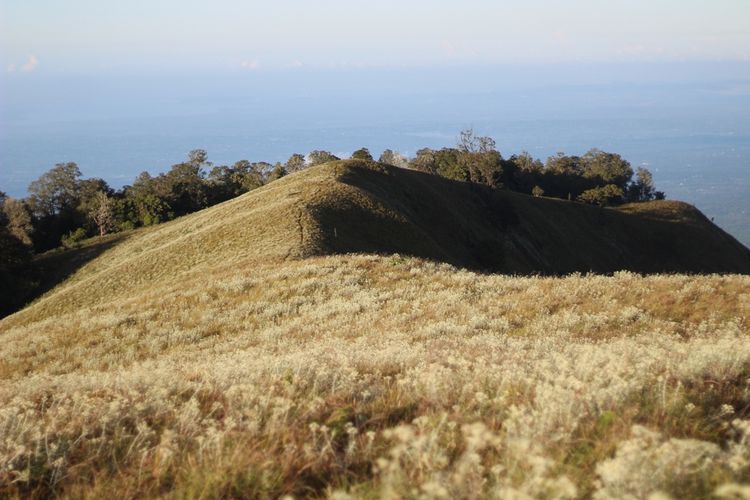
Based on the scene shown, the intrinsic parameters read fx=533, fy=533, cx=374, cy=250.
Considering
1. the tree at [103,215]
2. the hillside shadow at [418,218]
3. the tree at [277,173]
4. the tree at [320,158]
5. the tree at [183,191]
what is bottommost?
the hillside shadow at [418,218]

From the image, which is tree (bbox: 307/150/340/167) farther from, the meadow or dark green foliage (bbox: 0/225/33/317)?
the meadow

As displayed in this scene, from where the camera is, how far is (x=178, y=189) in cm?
8612

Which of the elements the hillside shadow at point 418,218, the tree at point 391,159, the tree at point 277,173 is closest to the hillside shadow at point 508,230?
the hillside shadow at point 418,218

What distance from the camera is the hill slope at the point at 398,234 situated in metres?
37.1

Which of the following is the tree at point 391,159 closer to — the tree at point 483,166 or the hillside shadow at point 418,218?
the tree at point 483,166

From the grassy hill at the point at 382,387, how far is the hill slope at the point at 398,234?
24.4 ft

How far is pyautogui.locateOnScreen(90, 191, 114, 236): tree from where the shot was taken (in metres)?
Result: 76.0

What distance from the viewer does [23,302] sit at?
169 feet

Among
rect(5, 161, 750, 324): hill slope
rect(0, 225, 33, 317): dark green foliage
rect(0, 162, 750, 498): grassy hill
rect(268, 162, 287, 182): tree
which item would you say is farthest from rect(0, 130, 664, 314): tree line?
rect(0, 162, 750, 498): grassy hill

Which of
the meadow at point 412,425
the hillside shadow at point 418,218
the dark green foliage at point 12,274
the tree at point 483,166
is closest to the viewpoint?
the meadow at point 412,425

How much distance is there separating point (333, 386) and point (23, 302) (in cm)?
5648

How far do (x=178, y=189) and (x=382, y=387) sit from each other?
86576 millimetres

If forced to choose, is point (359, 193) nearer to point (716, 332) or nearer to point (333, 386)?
point (716, 332)

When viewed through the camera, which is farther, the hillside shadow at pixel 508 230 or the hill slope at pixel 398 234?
the hillside shadow at pixel 508 230
